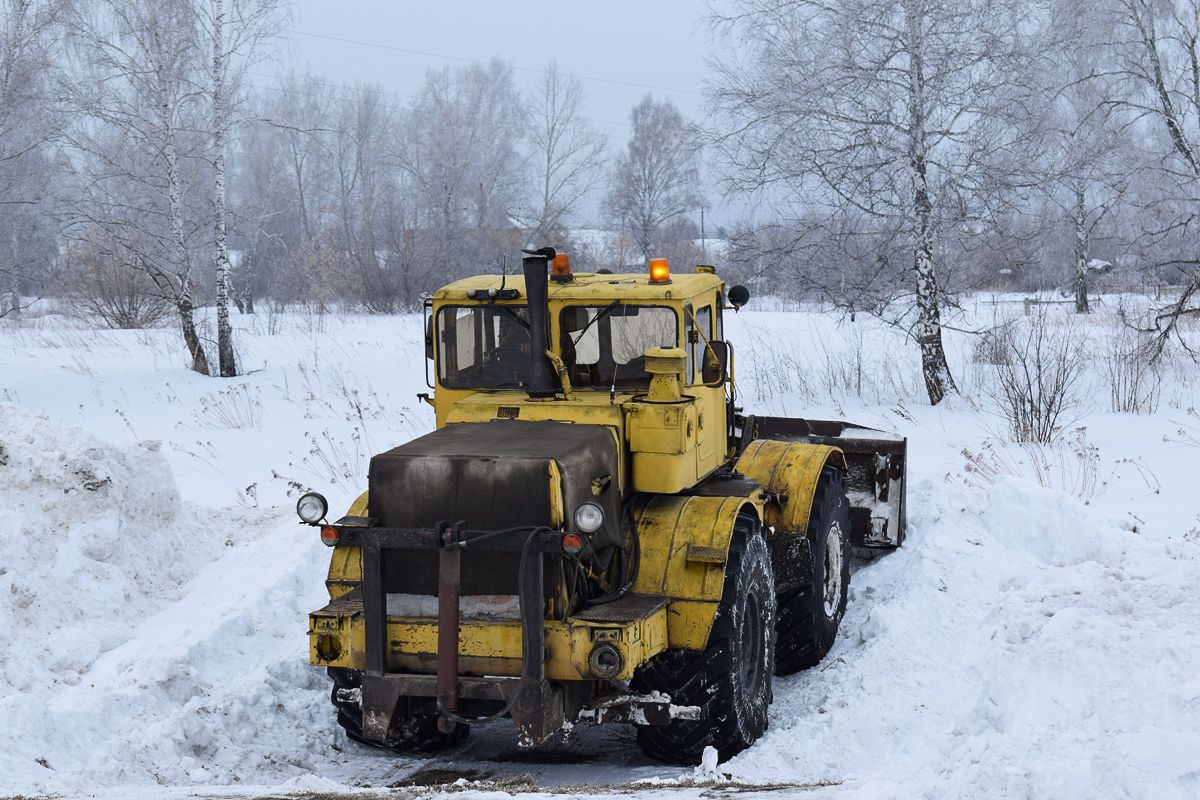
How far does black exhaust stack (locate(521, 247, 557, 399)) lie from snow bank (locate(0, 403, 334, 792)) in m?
2.16

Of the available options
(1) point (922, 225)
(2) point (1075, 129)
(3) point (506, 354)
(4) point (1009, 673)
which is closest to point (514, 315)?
(3) point (506, 354)

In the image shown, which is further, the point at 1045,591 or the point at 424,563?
the point at 1045,591

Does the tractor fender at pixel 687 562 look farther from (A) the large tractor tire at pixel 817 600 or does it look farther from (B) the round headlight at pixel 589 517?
(A) the large tractor tire at pixel 817 600

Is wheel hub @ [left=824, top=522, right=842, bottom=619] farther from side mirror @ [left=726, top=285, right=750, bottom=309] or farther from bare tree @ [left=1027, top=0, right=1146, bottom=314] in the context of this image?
bare tree @ [left=1027, top=0, right=1146, bottom=314]

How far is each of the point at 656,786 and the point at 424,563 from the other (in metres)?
1.39

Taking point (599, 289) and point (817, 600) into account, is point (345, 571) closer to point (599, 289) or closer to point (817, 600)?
point (599, 289)

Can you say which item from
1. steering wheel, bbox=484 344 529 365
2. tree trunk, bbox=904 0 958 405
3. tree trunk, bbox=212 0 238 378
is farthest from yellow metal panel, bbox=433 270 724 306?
tree trunk, bbox=212 0 238 378

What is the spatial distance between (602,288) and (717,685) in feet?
7.11

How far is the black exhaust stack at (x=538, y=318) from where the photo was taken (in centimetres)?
552

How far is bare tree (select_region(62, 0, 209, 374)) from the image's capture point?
60.4 feet

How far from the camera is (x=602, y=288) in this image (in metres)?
5.89

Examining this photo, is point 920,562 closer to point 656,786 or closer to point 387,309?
point 656,786

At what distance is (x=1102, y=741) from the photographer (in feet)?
13.3

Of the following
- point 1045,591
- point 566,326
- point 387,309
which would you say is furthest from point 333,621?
point 387,309
